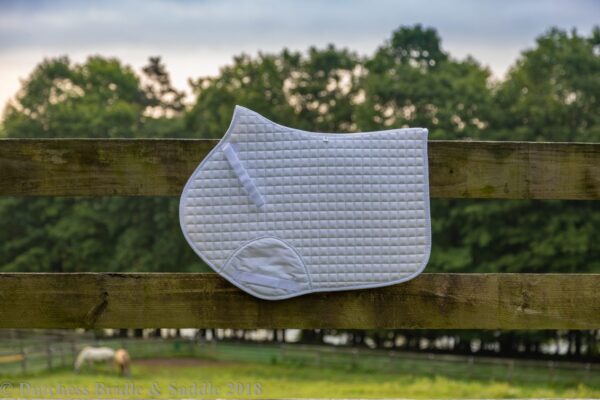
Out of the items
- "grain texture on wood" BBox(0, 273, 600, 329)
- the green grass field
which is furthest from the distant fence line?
"grain texture on wood" BBox(0, 273, 600, 329)

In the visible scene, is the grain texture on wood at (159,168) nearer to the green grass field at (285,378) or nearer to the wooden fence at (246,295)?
Answer: the wooden fence at (246,295)

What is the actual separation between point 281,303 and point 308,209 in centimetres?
33

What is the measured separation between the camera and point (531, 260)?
24984 millimetres

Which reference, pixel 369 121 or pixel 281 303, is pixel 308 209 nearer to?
pixel 281 303

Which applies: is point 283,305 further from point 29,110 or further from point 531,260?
point 29,110

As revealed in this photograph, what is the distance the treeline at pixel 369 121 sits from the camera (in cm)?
2523

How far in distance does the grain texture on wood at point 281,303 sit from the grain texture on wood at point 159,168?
293 millimetres

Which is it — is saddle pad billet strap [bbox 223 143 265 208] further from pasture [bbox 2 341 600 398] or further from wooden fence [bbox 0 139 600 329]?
pasture [bbox 2 341 600 398]

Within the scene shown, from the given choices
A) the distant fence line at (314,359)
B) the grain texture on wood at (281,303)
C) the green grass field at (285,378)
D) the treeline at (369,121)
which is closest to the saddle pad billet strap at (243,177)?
the grain texture on wood at (281,303)

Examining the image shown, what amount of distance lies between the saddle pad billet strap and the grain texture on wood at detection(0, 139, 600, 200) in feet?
0.22

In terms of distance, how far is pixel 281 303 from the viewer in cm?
293

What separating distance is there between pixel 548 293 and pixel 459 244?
2457 cm

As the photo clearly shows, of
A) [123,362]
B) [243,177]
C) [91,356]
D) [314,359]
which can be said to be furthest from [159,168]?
[314,359]

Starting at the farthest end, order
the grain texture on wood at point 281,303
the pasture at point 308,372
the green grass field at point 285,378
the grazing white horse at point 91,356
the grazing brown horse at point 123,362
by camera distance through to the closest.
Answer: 1. the grazing white horse at point 91,356
2. the grazing brown horse at point 123,362
3. the pasture at point 308,372
4. the green grass field at point 285,378
5. the grain texture on wood at point 281,303
